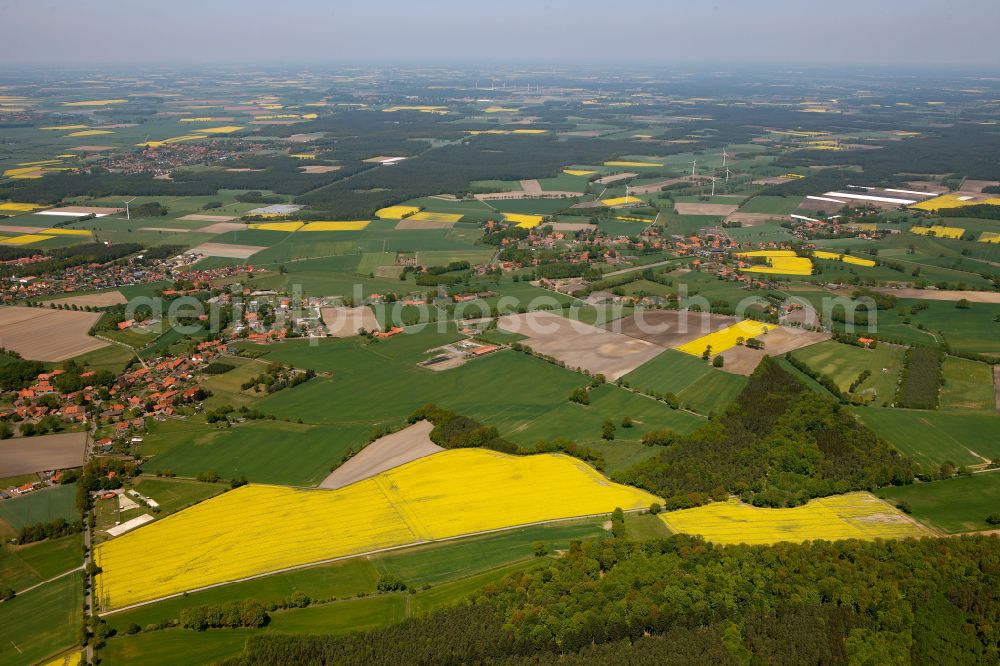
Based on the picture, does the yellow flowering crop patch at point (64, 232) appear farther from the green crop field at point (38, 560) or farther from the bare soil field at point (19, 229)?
the green crop field at point (38, 560)

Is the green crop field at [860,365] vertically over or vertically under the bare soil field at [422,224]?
under

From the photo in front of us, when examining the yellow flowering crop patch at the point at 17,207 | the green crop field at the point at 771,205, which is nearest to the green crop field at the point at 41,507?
the yellow flowering crop patch at the point at 17,207

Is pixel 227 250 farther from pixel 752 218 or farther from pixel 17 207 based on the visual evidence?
pixel 752 218

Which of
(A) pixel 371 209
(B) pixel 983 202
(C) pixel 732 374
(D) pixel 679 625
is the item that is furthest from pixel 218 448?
(B) pixel 983 202

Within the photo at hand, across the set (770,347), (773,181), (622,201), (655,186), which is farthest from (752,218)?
(770,347)

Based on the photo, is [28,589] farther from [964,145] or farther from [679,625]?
[964,145]

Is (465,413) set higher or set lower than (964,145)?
lower

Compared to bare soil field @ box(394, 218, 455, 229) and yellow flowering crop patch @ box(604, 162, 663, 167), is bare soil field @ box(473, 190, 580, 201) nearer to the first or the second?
bare soil field @ box(394, 218, 455, 229)
